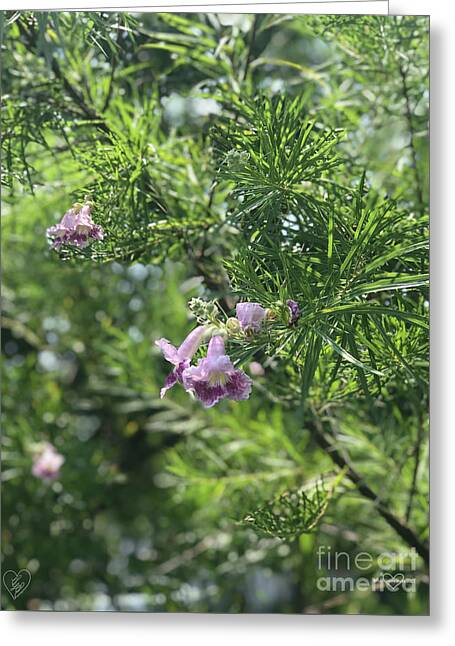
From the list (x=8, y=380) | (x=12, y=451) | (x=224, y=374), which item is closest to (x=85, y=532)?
(x=12, y=451)

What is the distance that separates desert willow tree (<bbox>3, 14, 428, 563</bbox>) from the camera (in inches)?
26.3

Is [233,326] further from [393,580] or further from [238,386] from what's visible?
[393,580]

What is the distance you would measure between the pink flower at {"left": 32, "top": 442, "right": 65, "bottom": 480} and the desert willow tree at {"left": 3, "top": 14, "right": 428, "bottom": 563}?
8.8 inches

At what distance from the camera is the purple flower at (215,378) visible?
0.62m

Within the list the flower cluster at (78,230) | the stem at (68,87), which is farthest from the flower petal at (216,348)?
the stem at (68,87)

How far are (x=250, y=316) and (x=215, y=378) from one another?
0.17 ft

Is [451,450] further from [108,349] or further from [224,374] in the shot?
[108,349]

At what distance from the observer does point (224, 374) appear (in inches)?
24.6

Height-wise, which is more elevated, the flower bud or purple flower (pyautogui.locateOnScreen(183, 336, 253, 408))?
the flower bud

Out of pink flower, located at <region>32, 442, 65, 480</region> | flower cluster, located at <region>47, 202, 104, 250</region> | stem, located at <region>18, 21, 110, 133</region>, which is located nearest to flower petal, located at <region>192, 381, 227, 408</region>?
flower cluster, located at <region>47, 202, 104, 250</region>

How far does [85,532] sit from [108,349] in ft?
0.92

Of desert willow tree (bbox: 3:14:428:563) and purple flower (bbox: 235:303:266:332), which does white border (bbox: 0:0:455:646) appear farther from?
purple flower (bbox: 235:303:266:332)

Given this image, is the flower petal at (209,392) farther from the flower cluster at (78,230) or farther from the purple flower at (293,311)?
the flower cluster at (78,230)

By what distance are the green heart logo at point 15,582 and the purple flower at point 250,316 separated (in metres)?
0.52
